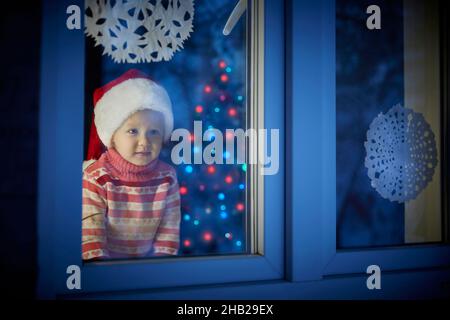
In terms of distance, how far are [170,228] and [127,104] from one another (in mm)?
398

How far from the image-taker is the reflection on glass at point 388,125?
1320mm

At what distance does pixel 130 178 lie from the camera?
3.79 feet

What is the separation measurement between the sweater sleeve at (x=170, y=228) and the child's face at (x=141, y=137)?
0.12 metres

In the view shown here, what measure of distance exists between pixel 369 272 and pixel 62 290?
902 millimetres

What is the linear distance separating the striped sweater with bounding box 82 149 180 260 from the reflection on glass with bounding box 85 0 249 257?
0.12ft

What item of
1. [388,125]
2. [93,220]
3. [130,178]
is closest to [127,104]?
[130,178]

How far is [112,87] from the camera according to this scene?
1147 mm

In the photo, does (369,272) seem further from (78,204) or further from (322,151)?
(78,204)

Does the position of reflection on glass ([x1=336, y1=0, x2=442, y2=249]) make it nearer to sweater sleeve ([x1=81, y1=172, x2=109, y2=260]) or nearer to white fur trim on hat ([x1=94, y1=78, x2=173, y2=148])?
white fur trim on hat ([x1=94, y1=78, x2=173, y2=148])

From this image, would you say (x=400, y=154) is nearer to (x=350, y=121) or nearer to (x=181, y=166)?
(x=350, y=121)

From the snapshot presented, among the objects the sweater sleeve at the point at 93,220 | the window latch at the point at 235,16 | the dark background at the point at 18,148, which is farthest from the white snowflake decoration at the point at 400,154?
the dark background at the point at 18,148

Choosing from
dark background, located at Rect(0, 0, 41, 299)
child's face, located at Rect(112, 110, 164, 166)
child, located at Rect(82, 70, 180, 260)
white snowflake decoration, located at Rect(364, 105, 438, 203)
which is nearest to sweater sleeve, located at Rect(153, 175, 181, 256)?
child, located at Rect(82, 70, 180, 260)
